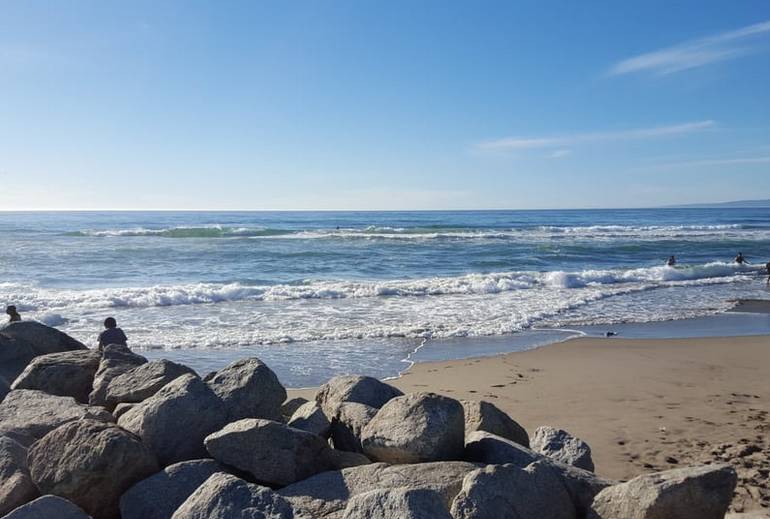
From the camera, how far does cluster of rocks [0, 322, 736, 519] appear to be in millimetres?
3484

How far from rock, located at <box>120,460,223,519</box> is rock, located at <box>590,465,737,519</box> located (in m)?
2.42

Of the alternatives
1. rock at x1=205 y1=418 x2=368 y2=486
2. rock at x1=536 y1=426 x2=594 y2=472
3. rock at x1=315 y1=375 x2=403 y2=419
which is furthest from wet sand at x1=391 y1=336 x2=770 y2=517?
rock at x1=205 y1=418 x2=368 y2=486

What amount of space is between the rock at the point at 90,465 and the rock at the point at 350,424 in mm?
1436

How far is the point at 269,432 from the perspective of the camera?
4.09m

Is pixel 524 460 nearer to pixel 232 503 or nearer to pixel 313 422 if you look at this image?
pixel 313 422

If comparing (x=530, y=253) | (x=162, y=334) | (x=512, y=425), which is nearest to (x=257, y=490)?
(x=512, y=425)

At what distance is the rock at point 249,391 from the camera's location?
487cm

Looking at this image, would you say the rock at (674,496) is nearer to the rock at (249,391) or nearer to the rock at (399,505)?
the rock at (399,505)

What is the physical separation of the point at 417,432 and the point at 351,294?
1609 cm

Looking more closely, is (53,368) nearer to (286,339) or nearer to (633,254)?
(286,339)

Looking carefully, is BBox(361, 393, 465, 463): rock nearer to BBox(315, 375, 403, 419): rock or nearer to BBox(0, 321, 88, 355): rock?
BBox(315, 375, 403, 419): rock

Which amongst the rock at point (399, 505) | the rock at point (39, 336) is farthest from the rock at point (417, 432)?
the rock at point (39, 336)

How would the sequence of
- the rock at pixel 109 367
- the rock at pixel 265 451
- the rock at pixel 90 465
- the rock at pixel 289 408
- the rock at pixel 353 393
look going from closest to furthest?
the rock at pixel 90 465, the rock at pixel 265 451, the rock at pixel 353 393, the rock at pixel 109 367, the rock at pixel 289 408

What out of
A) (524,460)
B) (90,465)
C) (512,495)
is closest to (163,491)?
(90,465)
